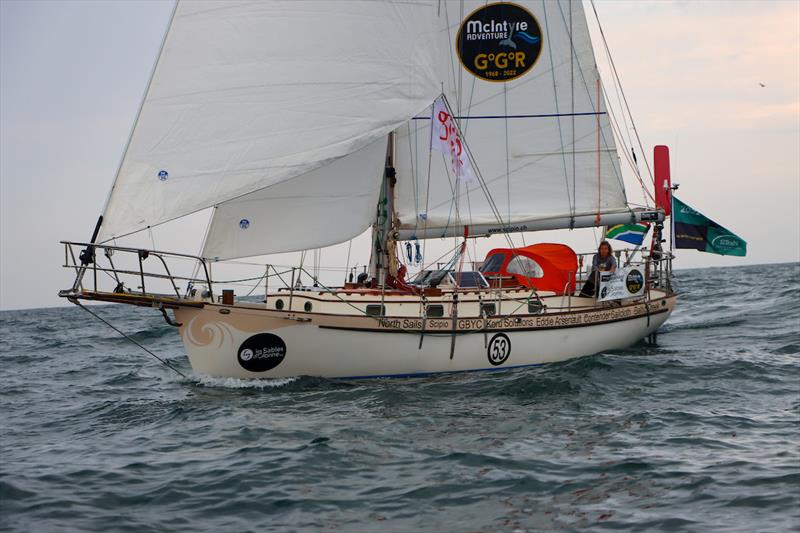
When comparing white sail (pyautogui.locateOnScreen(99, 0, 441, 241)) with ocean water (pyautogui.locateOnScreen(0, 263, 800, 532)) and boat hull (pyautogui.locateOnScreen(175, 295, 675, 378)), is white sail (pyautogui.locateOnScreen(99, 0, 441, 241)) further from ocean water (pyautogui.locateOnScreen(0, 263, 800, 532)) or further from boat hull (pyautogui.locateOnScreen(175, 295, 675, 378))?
ocean water (pyautogui.locateOnScreen(0, 263, 800, 532))

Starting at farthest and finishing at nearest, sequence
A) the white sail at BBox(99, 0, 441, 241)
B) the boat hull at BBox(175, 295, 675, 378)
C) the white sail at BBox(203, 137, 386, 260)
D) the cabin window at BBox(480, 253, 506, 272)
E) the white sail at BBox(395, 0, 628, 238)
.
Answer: the white sail at BBox(395, 0, 628, 238), the cabin window at BBox(480, 253, 506, 272), the white sail at BBox(203, 137, 386, 260), the boat hull at BBox(175, 295, 675, 378), the white sail at BBox(99, 0, 441, 241)

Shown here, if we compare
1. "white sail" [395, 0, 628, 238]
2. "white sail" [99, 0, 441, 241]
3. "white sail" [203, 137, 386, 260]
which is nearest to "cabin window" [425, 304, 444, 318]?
"white sail" [203, 137, 386, 260]

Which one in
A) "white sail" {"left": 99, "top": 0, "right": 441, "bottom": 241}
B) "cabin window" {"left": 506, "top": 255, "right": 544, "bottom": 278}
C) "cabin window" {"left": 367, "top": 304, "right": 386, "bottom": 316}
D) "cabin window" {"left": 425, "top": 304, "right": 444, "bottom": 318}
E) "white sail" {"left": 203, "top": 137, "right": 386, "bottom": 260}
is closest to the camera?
"white sail" {"left": 99, "top": 0, "right": 441, "bottom": 241}

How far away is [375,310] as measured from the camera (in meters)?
14.6

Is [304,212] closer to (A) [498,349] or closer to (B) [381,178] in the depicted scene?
(B) [381,178]

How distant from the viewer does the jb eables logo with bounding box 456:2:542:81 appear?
18.8 meters

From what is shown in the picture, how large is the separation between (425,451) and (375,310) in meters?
5.23

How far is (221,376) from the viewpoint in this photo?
14102 mm

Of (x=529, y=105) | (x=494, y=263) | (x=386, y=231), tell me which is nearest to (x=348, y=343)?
(x=386, y=231)

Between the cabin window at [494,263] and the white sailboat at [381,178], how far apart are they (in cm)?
5

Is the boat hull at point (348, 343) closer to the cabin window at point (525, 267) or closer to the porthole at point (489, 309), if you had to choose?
the porthole at point (489, 309)

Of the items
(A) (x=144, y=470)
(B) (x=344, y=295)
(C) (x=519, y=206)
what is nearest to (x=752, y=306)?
(C) (x=519, y=206)

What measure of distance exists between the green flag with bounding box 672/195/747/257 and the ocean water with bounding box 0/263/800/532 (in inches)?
238

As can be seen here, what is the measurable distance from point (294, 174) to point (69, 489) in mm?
6367
